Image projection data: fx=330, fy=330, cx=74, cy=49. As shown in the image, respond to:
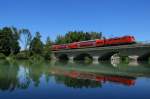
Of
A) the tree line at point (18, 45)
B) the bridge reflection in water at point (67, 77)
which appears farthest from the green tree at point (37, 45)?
the bridge reflection in water at point (67, 77)

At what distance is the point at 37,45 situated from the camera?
3895 inches

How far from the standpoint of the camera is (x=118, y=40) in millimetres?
76438

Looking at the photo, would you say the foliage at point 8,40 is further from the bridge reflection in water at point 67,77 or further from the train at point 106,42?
the bridge reflection in water at point 67,77

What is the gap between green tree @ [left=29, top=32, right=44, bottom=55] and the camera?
99.6 metres

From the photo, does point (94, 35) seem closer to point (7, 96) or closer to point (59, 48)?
point (59, 48)

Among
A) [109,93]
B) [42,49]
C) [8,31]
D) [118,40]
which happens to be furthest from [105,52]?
[109,93]

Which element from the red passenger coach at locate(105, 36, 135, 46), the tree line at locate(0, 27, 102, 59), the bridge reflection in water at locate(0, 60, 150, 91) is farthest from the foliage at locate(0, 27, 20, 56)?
the bridge reflection in water at locate(0, 60, 150, 91)

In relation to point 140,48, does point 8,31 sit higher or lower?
higher

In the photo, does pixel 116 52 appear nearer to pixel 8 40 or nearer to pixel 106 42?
pixel 106 42

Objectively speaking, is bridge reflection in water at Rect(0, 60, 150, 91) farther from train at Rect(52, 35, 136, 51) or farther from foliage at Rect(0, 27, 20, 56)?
foliage at Rect(0, 27, 20, 56)

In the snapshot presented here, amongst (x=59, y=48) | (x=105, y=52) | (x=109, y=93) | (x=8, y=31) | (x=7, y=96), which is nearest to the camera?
(x=7, y=96)

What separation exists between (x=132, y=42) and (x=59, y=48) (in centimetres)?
4001

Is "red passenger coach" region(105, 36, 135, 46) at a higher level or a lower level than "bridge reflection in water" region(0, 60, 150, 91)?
higher

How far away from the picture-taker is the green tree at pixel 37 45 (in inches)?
3920
